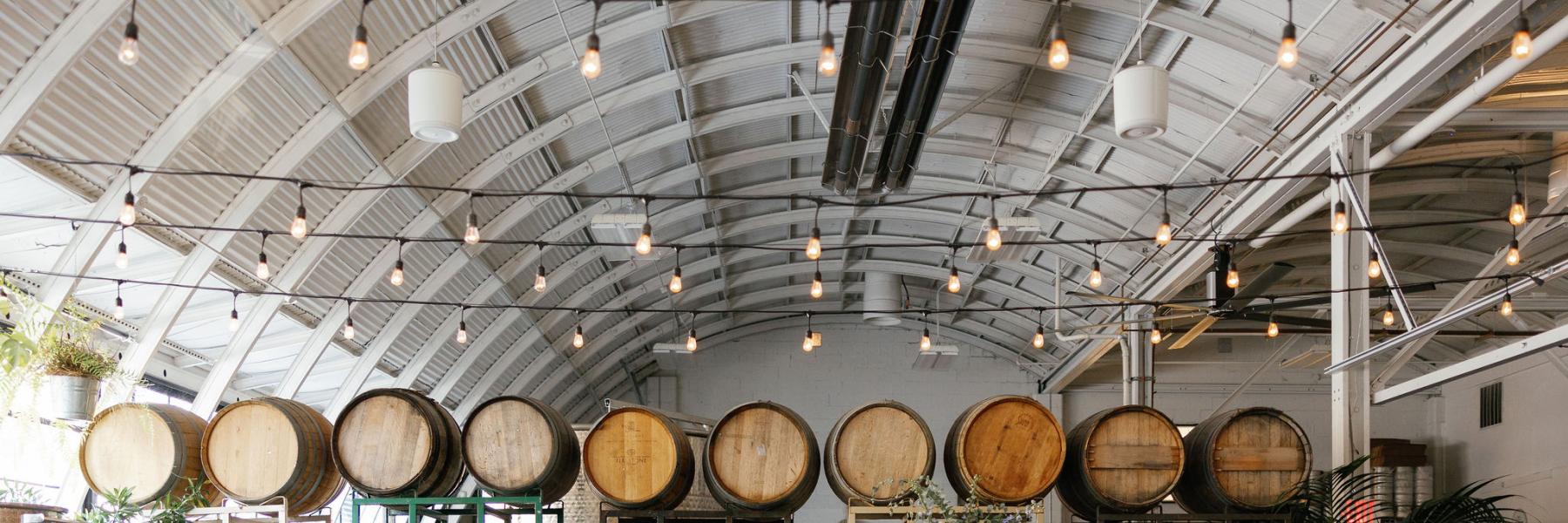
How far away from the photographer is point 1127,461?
8.10 m

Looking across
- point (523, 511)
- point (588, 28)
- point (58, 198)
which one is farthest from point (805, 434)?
point (58, 198)

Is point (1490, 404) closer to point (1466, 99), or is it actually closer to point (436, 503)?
point (1466, 99)

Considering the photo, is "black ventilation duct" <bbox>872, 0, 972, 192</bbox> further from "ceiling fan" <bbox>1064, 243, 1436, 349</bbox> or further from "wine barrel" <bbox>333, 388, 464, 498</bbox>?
"wine barrel" <bbox>333, 388, 464, 498</bbox>

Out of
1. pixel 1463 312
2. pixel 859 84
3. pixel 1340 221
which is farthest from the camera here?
pixel 859 84

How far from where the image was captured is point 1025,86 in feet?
37.1

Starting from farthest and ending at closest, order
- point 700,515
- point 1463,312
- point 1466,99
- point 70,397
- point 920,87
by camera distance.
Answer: point 920,87, point 700,515, point 1466,99, point 1463,312, point 70,397

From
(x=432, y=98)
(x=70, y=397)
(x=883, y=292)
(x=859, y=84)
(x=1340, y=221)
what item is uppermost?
(x=859, y=84)

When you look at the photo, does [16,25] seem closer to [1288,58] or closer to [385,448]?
[385,448]

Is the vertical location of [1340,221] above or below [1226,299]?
above

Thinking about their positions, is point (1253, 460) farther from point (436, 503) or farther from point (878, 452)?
point (436, 503)

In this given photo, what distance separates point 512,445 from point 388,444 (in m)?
0.73

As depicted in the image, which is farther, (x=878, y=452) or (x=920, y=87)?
(x=920, y=87)

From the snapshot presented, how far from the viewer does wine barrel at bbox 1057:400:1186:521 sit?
8.05 meters

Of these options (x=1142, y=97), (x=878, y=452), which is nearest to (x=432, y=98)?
(x=878, y=452)
